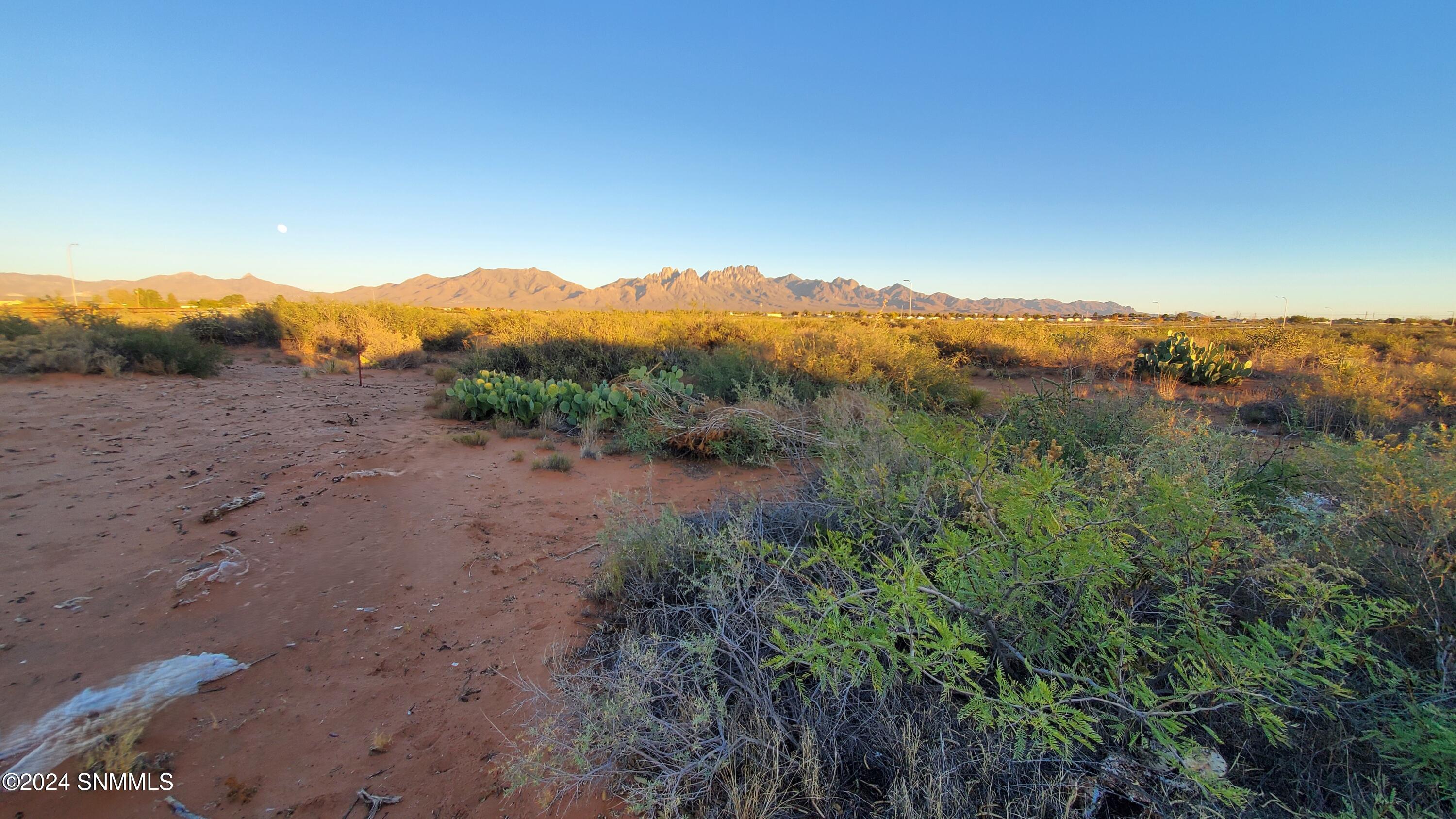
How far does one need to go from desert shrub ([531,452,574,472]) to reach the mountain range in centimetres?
8789

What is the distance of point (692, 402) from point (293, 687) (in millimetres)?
5164

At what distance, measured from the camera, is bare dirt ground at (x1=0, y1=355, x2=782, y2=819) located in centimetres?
233

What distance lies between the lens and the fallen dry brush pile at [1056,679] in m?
1.54

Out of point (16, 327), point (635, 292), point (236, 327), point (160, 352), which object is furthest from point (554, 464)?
point (635, 292)

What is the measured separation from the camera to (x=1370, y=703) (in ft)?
5.32

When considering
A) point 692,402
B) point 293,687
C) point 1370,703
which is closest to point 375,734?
point 293,687

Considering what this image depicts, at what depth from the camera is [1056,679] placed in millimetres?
1794

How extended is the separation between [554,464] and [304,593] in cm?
294

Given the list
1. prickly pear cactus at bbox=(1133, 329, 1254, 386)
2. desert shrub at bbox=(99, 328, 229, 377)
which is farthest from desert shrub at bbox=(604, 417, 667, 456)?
prickly pear cactus at bbox=(1133, 329, 1254, 386)

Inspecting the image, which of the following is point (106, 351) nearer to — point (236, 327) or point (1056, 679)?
point (236, 327)

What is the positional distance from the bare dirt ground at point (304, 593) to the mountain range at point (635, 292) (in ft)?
290

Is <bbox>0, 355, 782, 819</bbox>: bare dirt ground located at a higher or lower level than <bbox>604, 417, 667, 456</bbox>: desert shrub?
lower

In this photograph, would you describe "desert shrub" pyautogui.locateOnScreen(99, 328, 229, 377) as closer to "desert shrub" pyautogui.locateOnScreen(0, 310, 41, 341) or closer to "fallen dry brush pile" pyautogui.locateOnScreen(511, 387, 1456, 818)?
"desert shrub" pyautogui.locateOnScreen(0, 310, 41, 341)

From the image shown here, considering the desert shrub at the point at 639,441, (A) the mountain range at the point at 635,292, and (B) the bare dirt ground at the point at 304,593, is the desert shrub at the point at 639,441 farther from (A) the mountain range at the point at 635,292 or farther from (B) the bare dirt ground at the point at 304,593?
(A) the mountain range at the point at 635,292
